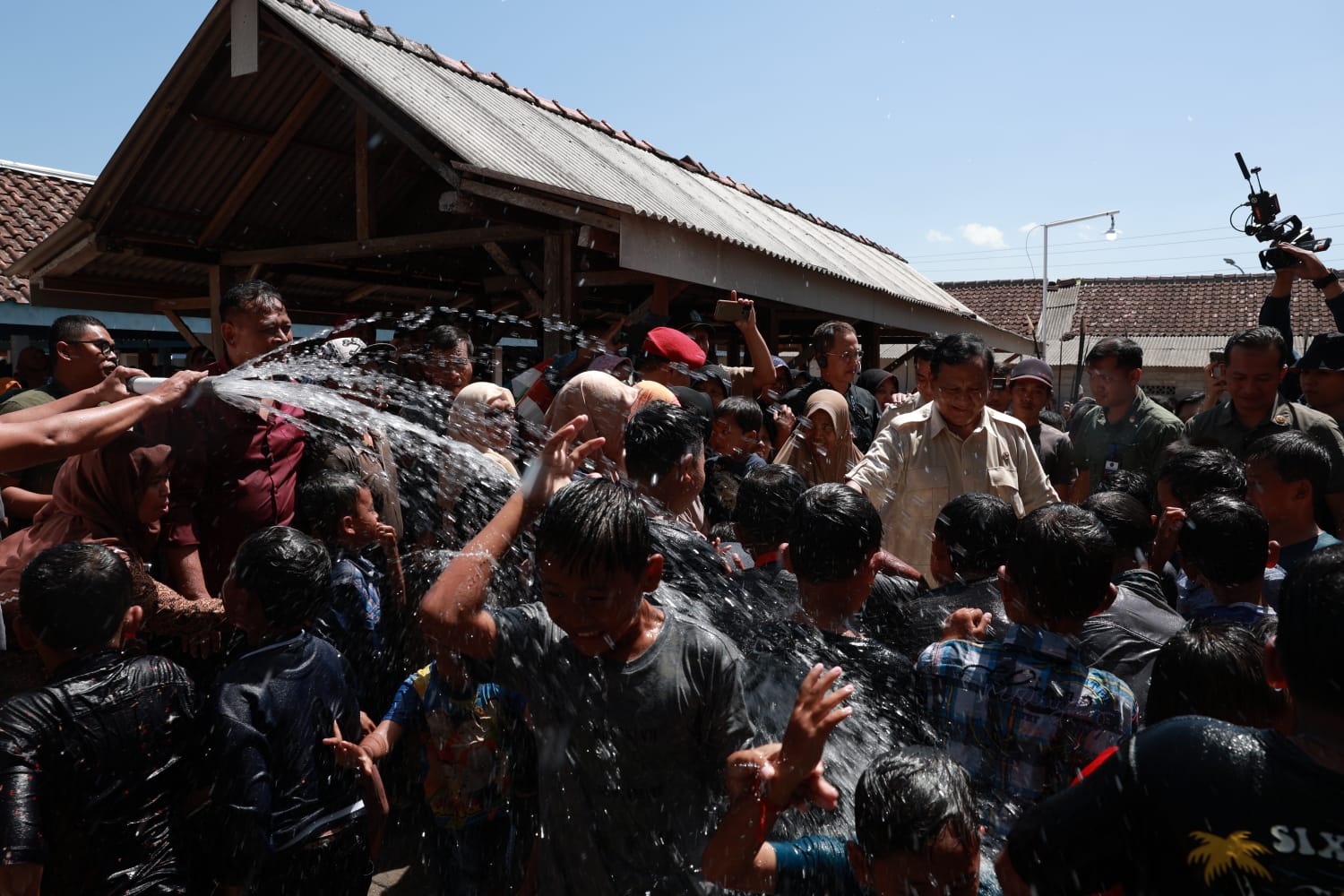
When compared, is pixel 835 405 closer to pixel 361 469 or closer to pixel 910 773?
pixel 361 469

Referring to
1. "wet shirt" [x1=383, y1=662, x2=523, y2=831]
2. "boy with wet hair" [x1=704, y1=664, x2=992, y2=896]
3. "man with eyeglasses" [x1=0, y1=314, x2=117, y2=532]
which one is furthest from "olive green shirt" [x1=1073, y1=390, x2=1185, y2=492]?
"man with eyeglasses" [x1=0, y1=314, x2=117, y2=532]

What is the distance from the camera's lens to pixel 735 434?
499 centimetres

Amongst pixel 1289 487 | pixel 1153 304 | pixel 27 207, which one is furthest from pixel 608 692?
pixel 1153 304

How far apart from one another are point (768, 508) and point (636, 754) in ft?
5.50

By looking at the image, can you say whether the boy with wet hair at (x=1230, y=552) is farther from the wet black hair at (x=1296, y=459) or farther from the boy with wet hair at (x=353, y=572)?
the boy with wet hair at (x=353, y=572)

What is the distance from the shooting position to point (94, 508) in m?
3.31

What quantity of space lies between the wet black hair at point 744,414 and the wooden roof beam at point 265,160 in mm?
5405

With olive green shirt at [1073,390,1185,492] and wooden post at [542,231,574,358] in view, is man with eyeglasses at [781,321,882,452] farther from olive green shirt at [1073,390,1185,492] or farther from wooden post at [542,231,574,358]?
wooden post at [542,231,574,358]

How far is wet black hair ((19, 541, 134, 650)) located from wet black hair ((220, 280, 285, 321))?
1.38 meters

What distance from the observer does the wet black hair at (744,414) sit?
4.97 meters

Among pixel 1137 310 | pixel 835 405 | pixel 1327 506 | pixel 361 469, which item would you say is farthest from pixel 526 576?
pixel 1137 310

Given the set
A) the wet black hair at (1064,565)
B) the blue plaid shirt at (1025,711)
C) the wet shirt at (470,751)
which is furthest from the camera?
the wet shirt at (470,751)

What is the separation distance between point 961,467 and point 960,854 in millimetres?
2589

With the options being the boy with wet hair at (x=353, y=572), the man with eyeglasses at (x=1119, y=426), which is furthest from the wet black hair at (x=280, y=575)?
the man with eyeglasses at (x=1119, y=426)
